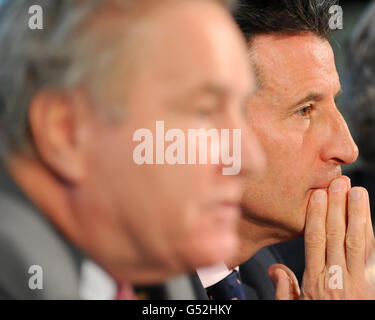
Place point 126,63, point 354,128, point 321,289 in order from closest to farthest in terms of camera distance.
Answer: point 126,63 < point 321,289 < point 354,128

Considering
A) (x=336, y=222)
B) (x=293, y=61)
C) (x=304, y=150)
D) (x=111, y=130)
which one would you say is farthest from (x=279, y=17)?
(x=111, y=130)

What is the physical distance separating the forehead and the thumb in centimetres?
27

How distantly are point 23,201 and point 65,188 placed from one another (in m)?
0.04

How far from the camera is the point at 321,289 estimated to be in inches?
34.1

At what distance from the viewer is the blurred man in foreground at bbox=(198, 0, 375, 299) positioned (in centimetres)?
87

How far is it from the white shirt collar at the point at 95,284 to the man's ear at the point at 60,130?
10 cm

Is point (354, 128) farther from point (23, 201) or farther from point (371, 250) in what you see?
point (23, 201)

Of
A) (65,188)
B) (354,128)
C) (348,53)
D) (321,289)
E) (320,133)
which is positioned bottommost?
(321,289)

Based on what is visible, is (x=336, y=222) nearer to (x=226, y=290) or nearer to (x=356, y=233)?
(x=356, y=233)

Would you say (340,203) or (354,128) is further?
(354,128)

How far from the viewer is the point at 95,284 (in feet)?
1.95

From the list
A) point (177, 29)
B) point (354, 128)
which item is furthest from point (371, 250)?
point (177, 29)
